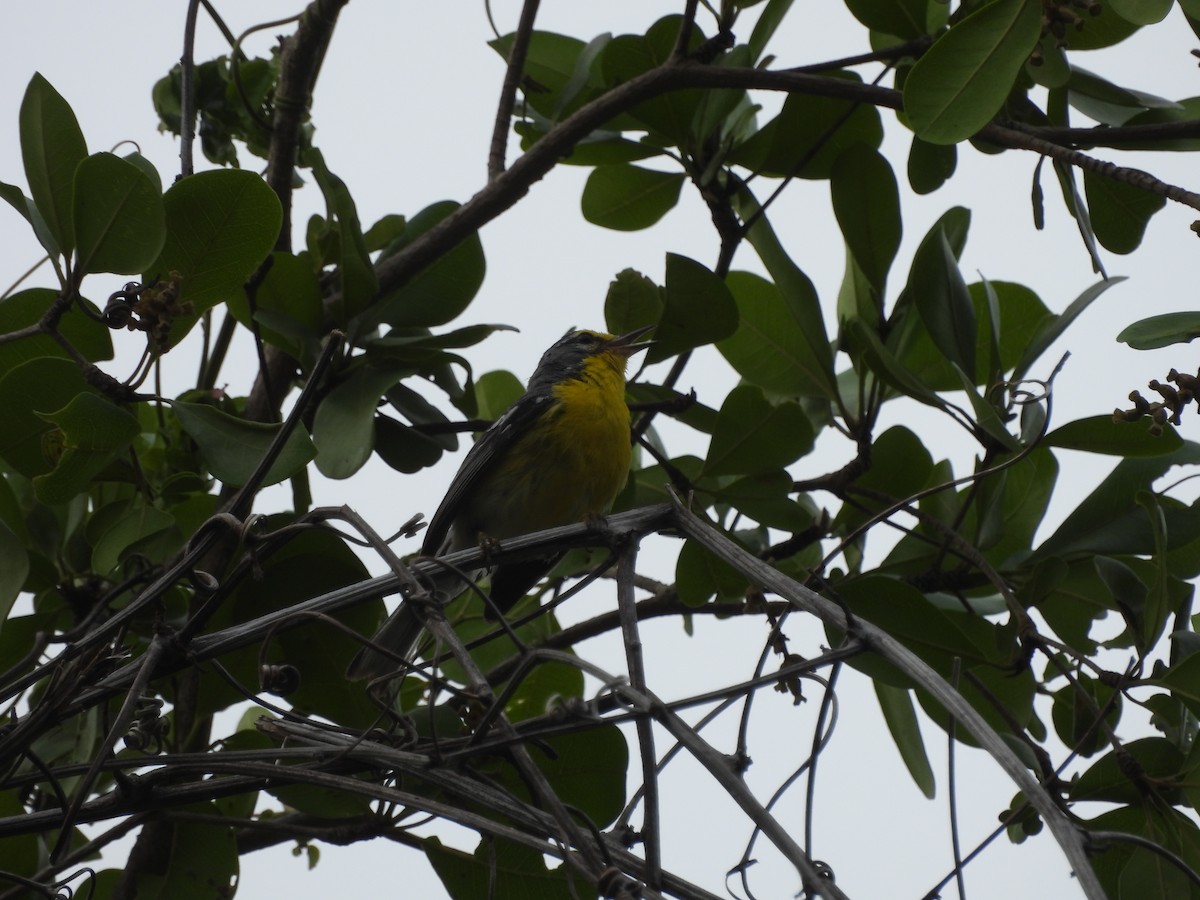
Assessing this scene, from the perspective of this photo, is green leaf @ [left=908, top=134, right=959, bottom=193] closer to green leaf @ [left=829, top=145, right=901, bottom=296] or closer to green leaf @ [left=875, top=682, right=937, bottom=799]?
green leaf @ [left=829, top=145, right=901, bottom=296]

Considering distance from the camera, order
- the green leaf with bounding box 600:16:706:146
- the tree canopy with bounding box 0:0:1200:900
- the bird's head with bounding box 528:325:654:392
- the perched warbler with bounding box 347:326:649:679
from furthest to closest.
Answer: the bird's head with bounding box 528:325:654:392
the perched warbler with bounding box 347:326:649:679
the green leaf with bounding box 600:16:706:146
the tree canopy with bounding box 0:0:1200:900

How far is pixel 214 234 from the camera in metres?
2.29

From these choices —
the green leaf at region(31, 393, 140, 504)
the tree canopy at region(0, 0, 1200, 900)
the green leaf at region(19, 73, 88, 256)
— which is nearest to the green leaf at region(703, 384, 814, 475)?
the tree canopy at region(0, 0, 1200, 900)

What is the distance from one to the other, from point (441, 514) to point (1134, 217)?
220 centimetres

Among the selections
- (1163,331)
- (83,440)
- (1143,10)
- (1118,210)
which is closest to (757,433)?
(1118,210)

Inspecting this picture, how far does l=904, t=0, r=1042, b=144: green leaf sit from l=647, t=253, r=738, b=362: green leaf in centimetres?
70

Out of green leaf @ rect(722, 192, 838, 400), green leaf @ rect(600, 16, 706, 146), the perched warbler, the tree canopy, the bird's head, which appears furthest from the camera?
the bird's head

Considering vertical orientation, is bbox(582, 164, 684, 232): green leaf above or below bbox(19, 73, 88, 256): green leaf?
above

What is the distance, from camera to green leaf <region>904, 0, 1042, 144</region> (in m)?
2.21

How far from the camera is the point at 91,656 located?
1.97m

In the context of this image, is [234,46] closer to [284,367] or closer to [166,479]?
[284,367]

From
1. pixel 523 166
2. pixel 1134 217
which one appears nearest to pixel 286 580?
pixel 523 166

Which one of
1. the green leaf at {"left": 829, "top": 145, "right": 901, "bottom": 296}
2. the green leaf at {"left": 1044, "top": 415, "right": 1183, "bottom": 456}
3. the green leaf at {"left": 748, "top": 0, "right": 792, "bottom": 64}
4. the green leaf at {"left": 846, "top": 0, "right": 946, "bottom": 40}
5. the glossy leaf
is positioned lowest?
the green leaf at {"left": 1044, "top": 415, "right": 1183, "bottom": 456}

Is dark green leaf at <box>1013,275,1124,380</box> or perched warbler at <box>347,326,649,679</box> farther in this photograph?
perched warbler at <box>347,326,649,679</box>
